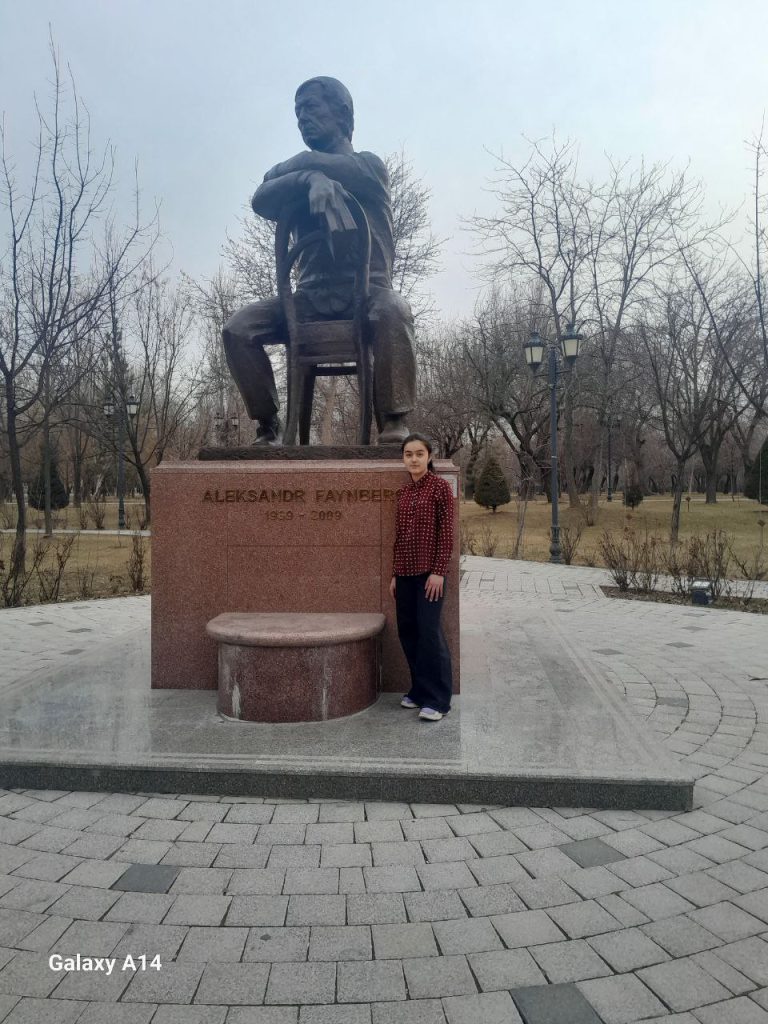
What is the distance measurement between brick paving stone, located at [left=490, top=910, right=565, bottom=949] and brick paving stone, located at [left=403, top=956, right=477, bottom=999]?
0.62ft

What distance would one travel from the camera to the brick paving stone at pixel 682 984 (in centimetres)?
186

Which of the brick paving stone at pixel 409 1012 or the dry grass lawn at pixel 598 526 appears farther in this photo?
the dry grass lawn at pixel 598 526

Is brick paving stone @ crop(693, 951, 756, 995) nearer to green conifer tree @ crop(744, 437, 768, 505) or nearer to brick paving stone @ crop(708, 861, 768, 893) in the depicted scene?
brick paving stone @ crop(708, 861, 768, 893)

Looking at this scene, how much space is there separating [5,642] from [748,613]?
8.89 metres

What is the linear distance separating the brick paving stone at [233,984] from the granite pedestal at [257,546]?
101 inches

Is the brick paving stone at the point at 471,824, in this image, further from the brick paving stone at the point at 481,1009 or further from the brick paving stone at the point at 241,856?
the brick paving stone at the point at 481,1009

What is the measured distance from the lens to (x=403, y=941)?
2.12 meters

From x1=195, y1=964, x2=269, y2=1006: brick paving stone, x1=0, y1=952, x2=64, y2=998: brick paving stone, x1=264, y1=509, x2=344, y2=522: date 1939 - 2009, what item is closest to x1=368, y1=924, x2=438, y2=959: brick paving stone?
x1=195, y1=964, x2=269, y2=1006: brick paving stone

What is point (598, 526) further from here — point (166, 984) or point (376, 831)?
point (166, 984)

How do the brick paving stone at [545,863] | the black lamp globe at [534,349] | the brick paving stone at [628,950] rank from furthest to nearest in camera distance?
the black lamp globe at [534,349]
the brick paving stone at [545,863]
the brick paving stone at [628,950]

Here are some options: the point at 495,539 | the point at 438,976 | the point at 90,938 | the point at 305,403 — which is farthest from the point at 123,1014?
the point at 495,539

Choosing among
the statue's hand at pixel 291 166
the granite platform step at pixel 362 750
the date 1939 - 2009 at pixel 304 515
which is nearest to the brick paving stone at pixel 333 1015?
the granite platform step at pixel 362 750

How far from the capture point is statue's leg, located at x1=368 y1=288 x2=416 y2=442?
4879 millimetres

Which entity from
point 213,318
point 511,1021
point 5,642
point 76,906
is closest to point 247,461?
point 76,906
